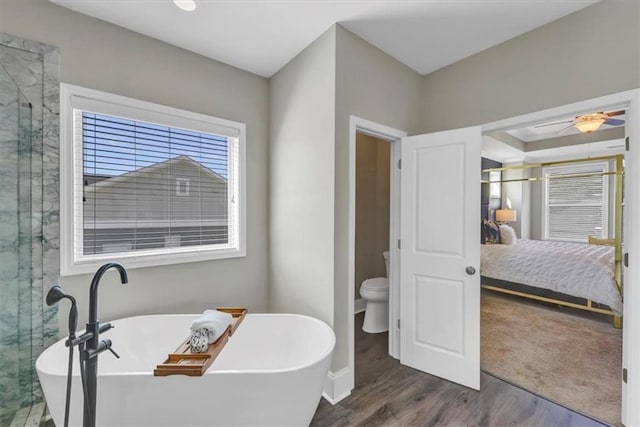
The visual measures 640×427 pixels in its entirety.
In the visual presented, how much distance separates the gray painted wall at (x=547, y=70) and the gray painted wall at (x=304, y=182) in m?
1.21

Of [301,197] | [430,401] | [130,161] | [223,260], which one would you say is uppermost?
[130,161]

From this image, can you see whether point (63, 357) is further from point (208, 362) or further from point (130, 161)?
point (130, 161)

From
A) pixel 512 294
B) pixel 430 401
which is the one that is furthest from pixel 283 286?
A: pixel 512 294

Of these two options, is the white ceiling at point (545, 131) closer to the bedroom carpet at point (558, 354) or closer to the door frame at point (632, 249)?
the bedroom carpet at point (558, 354)

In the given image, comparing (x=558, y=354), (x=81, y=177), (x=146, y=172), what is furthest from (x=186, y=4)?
(x=558, y=354)

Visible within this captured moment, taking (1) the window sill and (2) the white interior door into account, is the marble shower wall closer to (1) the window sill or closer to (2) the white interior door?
(1) the window sill

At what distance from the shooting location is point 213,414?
1.38m

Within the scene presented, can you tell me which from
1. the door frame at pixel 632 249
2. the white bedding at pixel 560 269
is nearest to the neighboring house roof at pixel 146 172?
the door frame at pixel 632 249

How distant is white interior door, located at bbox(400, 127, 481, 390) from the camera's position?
83.7 inches

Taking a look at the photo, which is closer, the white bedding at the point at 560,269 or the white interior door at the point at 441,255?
the white interior door at the point at 441,255

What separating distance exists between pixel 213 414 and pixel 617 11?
10.6 ft

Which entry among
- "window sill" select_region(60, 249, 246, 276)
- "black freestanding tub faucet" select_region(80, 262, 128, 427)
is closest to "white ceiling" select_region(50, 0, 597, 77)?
"window sill" select_region(60, 249, 246, 276)

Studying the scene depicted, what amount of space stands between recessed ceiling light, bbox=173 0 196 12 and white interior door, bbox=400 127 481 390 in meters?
1.84

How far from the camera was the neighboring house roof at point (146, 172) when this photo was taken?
2.01 meters
